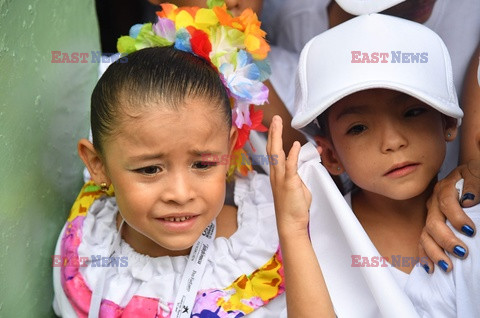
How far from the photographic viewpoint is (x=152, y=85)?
1181 millimetres

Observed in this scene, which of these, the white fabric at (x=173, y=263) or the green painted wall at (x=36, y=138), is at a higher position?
the green painted wall at (x=36, y=138)

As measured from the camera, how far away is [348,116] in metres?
1.36

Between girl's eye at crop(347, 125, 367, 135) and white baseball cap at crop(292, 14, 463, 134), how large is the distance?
95mm

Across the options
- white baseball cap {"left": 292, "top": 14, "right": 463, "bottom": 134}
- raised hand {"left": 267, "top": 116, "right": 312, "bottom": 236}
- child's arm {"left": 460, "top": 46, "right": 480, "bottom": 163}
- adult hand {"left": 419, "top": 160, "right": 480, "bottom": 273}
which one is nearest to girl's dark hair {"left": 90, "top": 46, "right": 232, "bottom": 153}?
raised hand {"left": 267, "top": 116, "right": 312, "bottom": 236}

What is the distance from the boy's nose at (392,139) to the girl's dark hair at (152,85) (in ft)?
1.12

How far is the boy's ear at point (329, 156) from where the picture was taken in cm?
147

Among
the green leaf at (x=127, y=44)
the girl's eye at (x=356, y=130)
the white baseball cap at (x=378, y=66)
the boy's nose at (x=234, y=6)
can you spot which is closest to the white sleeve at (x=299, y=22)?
the boy's nose at (x=234, y=6)

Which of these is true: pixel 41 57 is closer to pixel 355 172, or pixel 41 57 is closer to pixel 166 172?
pixel 166 172

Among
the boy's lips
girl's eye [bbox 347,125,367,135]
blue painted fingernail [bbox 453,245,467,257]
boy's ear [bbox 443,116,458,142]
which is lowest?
blue painted fingernail [bbox 453,245,467,257]

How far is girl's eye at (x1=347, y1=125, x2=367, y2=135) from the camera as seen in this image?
136 centimetres

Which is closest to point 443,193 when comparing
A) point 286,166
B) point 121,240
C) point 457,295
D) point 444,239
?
point 444,239

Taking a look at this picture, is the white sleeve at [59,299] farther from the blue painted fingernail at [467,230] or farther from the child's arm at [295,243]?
the blue painted fingernail at [467,230]

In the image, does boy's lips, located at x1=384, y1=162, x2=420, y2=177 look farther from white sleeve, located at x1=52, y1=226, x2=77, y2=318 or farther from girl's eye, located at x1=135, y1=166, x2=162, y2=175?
white sleeve, located at x1=52, y1=226, x2=77, y2=318

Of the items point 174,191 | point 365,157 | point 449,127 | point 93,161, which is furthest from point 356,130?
point 93,161
